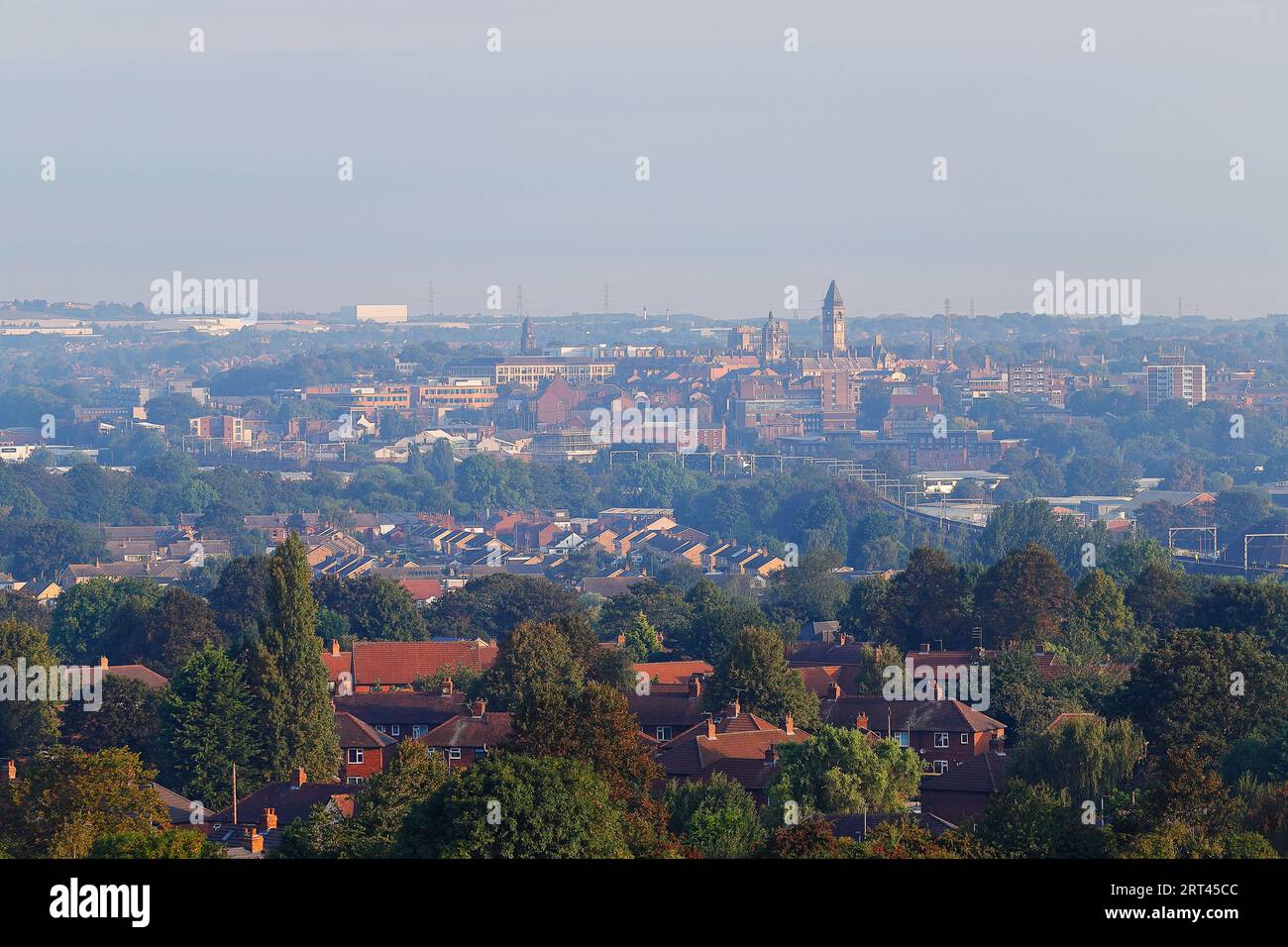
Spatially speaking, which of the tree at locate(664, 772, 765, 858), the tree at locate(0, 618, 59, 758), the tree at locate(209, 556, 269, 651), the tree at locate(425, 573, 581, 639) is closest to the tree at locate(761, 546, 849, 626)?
the tree at locate(425, 573, 581, 639)

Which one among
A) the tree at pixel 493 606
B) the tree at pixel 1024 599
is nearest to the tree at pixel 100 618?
the tree at pixel 493 606

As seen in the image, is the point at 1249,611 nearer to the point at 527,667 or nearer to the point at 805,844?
the point at 527,667

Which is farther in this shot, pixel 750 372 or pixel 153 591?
pixel 750 372

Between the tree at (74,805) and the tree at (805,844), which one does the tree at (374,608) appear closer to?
the tree at (74,805)
